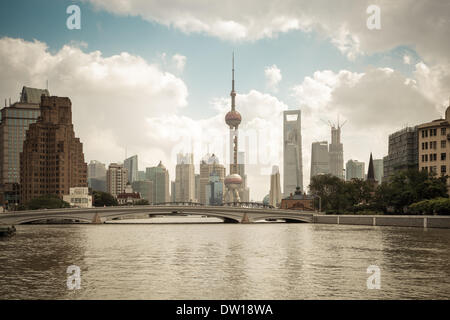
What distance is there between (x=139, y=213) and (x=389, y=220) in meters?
64.0

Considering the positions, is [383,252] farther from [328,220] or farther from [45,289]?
[328,220]

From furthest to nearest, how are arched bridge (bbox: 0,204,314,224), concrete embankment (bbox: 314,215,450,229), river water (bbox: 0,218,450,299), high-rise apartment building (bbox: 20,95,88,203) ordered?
high-rise apartment building (bbox: 20,95,88,203), arched bridge (bbox: 0,204,314,224), concrete embankment (bbox: 314,215,450,229), river water (bbox: 0,218,450,299)

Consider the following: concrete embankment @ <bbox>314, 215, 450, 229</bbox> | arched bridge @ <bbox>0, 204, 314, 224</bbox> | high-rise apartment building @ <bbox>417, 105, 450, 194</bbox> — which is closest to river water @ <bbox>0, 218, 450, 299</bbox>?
concrete embankment @ <bbox>314, 215, 450, 229</bbox>

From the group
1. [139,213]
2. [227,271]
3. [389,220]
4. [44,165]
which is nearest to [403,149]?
[389,220]

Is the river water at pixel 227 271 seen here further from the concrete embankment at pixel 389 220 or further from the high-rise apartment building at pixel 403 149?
the high-rise apartment building at pixel 403 149

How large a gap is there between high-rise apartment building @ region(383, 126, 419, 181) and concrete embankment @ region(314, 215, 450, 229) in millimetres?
43698

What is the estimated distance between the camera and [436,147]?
11994 centimetres

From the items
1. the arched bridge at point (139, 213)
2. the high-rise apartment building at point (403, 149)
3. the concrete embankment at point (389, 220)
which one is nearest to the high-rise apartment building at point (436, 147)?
the concrete embankment at point (389, 220)

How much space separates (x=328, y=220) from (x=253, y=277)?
9739 cm

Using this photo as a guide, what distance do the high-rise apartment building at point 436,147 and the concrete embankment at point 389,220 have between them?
2160cm

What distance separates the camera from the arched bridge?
12150cm

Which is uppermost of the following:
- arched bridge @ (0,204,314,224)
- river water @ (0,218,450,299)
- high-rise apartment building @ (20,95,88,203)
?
high-rise apartment building @ (20,95,88,203)

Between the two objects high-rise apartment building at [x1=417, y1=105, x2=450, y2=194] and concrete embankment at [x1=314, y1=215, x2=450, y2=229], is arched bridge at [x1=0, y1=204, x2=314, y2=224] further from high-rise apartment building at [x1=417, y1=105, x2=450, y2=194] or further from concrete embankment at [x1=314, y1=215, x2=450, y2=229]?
high-rise apartment building at [x1=417, y1=105, x2=450, y2=194]
